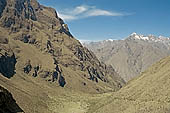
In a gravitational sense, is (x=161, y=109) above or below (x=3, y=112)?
below

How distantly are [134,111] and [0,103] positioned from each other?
140327mm

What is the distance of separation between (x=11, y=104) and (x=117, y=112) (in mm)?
138905

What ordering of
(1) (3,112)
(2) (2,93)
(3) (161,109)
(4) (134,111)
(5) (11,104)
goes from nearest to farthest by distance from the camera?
(1) (3,112) → (2) (2,93) → (5) (11,104) → (3) (161,109) → (4) (134,111)

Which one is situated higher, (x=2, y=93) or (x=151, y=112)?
(x=2, y=93)

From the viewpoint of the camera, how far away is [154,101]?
188 metres

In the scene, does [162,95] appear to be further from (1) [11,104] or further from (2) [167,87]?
(1) [11,104]

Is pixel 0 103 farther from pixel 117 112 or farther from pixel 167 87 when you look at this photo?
pixel 167 87

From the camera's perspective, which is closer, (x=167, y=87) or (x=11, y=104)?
(x=11, y=104)

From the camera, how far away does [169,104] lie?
168 m

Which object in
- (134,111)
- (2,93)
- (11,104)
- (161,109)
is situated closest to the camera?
(2,93)

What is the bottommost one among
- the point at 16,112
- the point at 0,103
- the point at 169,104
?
the point at 169,104

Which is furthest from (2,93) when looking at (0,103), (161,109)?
(161,109)

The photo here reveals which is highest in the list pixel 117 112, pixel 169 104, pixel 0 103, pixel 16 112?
pixel 0 103

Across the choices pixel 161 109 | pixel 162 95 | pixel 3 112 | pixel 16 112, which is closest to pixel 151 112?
pixel 161 109
